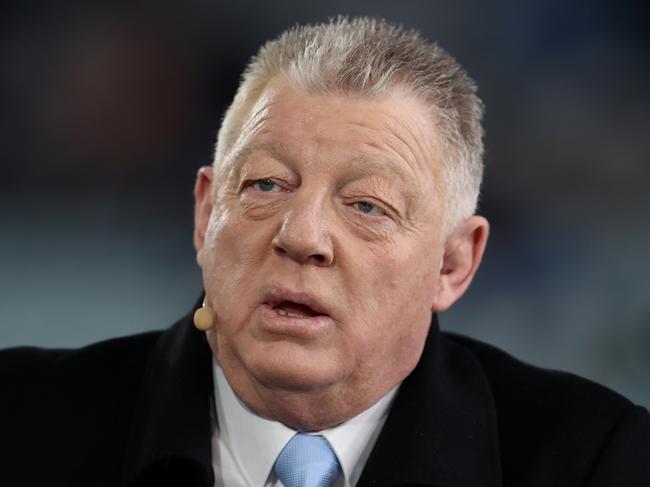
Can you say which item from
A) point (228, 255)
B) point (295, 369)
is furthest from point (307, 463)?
point (228, 255)

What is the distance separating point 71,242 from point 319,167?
1.42 m

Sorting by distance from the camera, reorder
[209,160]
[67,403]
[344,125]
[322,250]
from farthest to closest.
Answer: [209,160], [67,403], [344,125], [322,250]

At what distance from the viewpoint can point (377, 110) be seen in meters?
2.07

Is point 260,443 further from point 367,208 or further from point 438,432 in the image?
point 367,208

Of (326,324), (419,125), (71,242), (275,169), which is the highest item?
(419,125)

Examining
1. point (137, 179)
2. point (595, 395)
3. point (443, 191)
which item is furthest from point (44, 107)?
point (595, 395)

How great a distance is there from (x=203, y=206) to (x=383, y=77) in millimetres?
448

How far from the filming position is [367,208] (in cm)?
204

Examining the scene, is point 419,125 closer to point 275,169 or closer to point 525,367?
point 275,169

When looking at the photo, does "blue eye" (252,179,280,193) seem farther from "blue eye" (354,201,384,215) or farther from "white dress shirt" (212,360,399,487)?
"white dress shirt" (212,360,399,487)

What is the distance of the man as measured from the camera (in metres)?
1.99

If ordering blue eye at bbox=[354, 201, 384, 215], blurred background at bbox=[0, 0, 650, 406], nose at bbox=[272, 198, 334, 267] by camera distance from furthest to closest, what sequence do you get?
1. blurred background at bbox=[0, 0, 650, 406]
2. blue eye at bbox=[354, 201, 384, 215]
3. nose at bbox=[272, 198, 334, 267]

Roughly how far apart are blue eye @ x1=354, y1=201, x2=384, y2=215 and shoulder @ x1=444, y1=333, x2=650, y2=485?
1.68ft

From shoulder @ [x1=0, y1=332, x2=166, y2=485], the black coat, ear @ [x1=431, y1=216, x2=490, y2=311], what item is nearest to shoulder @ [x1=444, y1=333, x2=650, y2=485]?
the black coat
